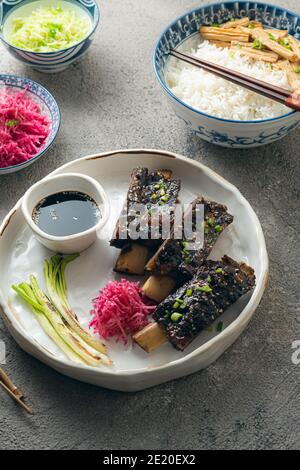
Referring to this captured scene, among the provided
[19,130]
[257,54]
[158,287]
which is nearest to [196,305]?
[158,287]

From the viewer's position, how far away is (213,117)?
2.72 meters

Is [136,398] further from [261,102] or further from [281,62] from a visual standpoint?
[281,62]

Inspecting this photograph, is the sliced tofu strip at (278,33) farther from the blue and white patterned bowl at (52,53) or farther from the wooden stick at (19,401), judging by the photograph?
the wooden stick at (19,401)

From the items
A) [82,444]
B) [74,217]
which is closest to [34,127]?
Result: [74,217]

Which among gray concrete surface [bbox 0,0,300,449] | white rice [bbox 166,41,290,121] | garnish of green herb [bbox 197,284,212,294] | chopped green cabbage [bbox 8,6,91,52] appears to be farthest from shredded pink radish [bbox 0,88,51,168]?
garnish of green herb [bbox 197,284,212,294]

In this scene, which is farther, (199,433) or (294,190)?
(294,190)

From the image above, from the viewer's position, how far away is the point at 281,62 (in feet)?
9.95

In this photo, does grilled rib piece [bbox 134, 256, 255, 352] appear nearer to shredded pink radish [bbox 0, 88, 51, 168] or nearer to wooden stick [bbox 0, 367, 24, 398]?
wooden stick [bbox 0, 367, 24, 398]

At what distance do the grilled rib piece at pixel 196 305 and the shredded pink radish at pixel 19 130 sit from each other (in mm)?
1148

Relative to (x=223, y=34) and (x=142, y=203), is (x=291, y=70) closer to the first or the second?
(x=223, y=34)

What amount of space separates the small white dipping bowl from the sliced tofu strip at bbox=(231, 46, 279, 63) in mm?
1104

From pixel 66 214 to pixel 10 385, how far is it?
0.75 meters

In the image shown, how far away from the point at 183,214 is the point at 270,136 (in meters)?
0.64

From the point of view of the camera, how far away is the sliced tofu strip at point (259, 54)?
3.03 meters
